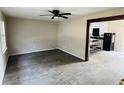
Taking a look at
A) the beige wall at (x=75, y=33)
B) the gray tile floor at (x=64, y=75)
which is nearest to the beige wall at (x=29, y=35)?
the beige wall at (x=75, y=33)

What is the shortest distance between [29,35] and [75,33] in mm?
2823

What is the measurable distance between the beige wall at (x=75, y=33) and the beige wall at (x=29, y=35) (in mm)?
707

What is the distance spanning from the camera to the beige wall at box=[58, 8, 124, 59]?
3.88 metres

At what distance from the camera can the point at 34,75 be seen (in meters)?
3.14

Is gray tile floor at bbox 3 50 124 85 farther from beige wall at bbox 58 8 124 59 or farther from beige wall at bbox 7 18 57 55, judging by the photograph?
beige wall at bbox 7 18 57 55

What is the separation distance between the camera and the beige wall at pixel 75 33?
388 centimetres

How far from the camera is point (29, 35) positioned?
591 centimetres
